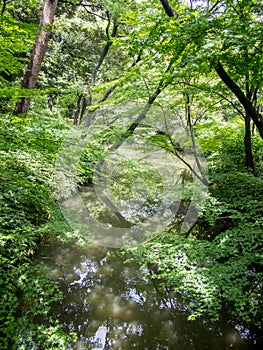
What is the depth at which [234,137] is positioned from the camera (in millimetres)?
6375

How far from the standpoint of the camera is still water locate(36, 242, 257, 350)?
3129 millimetres

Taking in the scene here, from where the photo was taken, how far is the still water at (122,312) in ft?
10.3

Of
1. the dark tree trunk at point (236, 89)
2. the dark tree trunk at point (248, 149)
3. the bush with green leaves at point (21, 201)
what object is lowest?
the bush with green leaves at point (21, 201)

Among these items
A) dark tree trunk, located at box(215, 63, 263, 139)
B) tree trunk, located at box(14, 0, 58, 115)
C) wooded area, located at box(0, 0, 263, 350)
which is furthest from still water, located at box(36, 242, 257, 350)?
dark tree trunk, located at box(215, 63, 263, 139)

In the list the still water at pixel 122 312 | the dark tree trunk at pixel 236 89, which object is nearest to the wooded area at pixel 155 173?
the dark tree trunk at pixel 236 89

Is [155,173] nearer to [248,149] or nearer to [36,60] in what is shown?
[248,149]

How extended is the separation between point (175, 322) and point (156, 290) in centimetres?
74

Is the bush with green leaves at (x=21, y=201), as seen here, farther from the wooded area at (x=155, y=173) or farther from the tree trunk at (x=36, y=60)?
the tree trunk at (x=36, y=60)

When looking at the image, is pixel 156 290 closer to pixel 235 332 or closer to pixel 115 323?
pixel 115 323

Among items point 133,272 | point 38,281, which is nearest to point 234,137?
point 133,272

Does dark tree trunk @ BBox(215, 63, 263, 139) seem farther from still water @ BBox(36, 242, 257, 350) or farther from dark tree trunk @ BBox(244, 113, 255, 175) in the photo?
still water @ BBox(36, 242, 257, 350)

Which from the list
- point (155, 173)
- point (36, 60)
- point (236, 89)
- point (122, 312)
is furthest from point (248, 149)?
point (36, 60)

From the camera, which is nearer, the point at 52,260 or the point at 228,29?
the point at 228,29

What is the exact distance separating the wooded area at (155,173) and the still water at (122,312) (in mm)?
200
